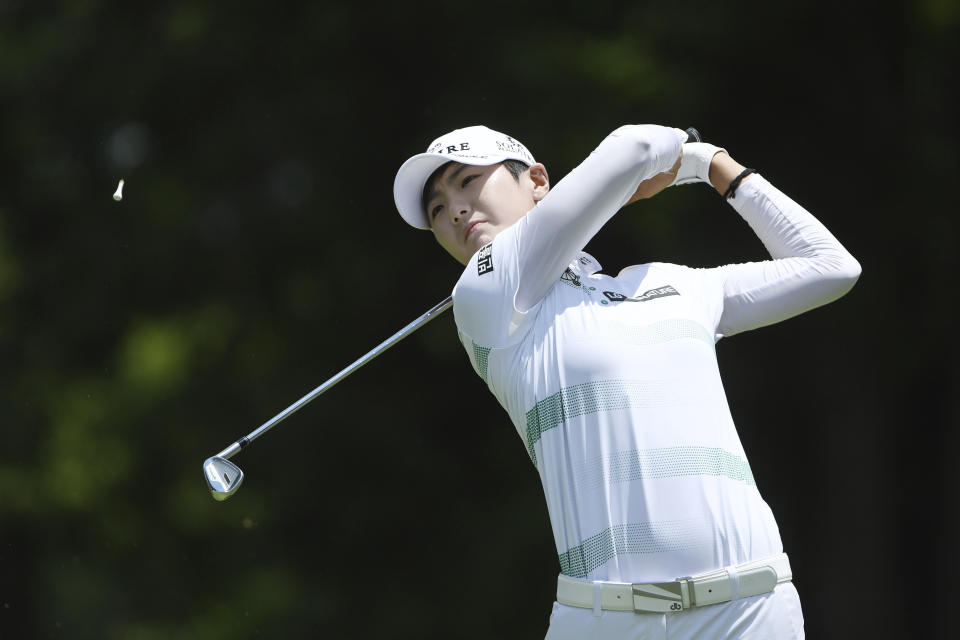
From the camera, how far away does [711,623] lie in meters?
1.80

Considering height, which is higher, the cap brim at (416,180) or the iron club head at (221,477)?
the cap brim at (416,180)

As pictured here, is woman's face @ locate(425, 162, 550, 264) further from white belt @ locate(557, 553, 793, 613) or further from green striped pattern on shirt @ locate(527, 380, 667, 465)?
white belt @ locate(557, 553, 793, 613)

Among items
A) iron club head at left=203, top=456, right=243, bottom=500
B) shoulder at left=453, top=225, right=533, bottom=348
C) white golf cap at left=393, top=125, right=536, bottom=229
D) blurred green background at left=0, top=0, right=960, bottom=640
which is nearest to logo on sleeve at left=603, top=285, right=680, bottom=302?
shoulder at left=453, top=225, right=533, bottom=348

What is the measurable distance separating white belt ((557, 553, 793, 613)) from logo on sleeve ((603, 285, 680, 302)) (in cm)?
43

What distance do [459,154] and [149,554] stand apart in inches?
143

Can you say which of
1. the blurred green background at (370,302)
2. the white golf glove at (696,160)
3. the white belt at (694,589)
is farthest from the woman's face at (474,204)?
the blurred green background at (370,302)

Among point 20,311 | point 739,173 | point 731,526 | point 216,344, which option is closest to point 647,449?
point 731,526

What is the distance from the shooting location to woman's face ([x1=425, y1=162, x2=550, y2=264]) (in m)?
2.23

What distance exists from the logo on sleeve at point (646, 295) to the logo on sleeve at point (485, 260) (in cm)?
18

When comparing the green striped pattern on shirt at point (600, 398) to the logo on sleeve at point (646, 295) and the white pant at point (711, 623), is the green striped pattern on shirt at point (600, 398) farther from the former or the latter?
the white pant at point (711, 623)

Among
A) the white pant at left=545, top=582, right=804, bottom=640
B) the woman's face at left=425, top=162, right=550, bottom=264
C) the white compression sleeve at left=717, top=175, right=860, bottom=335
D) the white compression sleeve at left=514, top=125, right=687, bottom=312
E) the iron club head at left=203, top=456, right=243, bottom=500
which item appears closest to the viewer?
the white pant at left=545, top=582, right=804, bottom=640

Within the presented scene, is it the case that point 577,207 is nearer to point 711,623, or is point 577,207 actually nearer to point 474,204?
point 474,204

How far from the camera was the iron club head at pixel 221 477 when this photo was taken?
265 cm

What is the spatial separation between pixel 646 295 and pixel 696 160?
0.35 m
